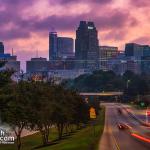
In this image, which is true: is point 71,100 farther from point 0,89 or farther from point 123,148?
point 0,89

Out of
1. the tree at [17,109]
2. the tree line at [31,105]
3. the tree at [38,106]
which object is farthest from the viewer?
the tree at [38,106]

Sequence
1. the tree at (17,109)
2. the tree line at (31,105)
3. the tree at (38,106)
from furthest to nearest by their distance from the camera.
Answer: the tree at (38,106)
the tree at (17,109)
the tree line at (31,105)

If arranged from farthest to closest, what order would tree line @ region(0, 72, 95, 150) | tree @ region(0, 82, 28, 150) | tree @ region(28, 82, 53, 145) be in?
tree @ region(28, 82, 53, 145) < tree @ region(0, 82, 28, 150) < tree line @ region(0, 72, 95, 150)

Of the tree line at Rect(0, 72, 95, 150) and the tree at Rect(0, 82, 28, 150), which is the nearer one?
the tree line at Rect(0, 72, 95, 150)

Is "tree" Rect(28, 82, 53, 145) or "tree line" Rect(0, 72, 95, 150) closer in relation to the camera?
"tree line" Rect(0, 72, 95, 150)

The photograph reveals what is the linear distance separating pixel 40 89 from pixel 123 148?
14.0 metres

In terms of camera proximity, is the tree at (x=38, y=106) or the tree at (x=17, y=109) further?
the tree at (x=38, y=106)

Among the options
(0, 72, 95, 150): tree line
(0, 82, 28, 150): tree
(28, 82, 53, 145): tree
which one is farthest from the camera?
(28, 82, 53, 145): tree

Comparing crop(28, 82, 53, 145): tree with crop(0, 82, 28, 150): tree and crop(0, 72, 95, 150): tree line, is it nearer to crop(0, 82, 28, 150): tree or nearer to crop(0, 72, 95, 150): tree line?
crop(0, 72, 95, 150): tree line

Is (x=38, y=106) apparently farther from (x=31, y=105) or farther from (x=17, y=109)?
(x=17, y=109)

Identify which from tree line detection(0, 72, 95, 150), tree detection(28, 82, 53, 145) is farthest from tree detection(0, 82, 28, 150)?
tree detection(28, 82, 53, 145)

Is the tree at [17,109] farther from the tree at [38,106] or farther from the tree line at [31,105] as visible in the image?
the tree at [38,106]

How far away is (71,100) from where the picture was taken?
90750mm

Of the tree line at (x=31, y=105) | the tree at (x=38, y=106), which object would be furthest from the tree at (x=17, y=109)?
the tree at (x=38, y=106)
